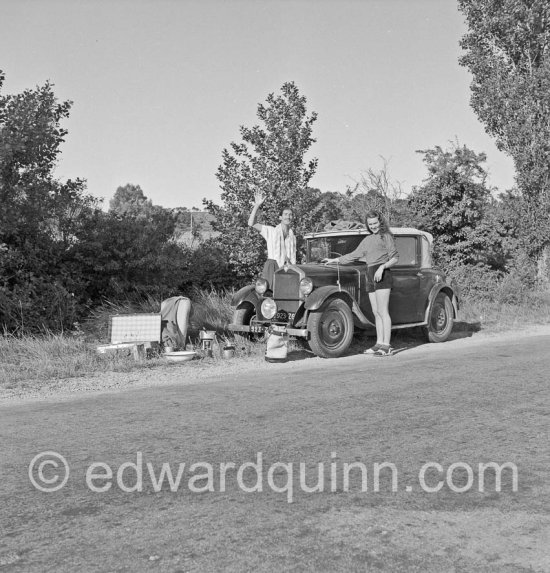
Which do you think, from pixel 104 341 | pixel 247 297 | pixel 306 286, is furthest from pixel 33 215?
pixel 306 286

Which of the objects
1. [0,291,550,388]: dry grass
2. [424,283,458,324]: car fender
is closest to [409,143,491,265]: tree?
[0,291,550,388]: dry grass

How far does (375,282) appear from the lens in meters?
9.50

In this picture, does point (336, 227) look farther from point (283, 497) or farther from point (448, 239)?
point (448, 239)

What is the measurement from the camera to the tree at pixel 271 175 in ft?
46.5

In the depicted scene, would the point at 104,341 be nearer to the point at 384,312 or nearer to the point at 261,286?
the point at 261,286

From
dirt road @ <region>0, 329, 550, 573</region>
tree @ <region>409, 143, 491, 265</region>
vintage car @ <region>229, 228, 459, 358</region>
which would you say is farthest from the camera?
tree @ <region>409, 143, 491, 265</region>

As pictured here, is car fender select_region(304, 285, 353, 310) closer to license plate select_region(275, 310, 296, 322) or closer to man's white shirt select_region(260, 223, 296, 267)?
license plate select_region(275, 310, 296, 322)

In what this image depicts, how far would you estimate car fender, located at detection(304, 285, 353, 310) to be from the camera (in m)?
8.99

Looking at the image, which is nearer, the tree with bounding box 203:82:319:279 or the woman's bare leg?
the woman's bare leg

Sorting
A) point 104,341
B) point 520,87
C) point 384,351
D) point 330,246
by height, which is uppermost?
point 520,87

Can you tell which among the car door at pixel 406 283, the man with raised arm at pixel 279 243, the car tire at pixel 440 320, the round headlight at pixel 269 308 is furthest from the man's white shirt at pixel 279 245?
the car tire at pixel 440 320

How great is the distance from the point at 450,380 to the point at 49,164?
8042 mm

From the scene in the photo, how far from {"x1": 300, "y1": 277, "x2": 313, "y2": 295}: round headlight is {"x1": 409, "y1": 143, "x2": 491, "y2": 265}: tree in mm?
12781

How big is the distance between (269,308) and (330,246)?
153 cm
